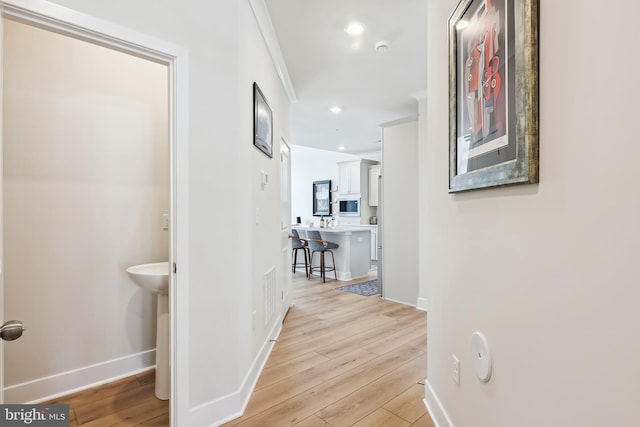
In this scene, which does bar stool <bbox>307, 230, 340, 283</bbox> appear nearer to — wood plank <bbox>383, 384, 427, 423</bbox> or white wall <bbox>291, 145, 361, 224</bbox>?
white wall <bbox>291, 145, 361, 224</bbox>

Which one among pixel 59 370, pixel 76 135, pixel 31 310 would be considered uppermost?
pixel 76 135

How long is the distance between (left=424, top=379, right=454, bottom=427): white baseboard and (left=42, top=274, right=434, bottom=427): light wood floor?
0.14ft

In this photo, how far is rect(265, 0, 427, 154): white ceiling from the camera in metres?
2.18

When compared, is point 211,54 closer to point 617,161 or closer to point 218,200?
point 218,200

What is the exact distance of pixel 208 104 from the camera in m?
1.68

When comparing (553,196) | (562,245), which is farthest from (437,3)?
(562,245)

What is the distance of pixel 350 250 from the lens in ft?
17.9

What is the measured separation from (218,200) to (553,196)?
1499mm

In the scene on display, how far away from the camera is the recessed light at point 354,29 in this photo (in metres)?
2.33

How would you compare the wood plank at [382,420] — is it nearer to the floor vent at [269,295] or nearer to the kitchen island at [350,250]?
the floor vent at [269,295]

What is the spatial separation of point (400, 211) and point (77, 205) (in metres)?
3.36

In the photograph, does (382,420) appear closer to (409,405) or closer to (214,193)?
(409,405)

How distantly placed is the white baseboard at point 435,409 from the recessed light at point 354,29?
2559mm

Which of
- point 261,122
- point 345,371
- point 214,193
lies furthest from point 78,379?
point 261,122
